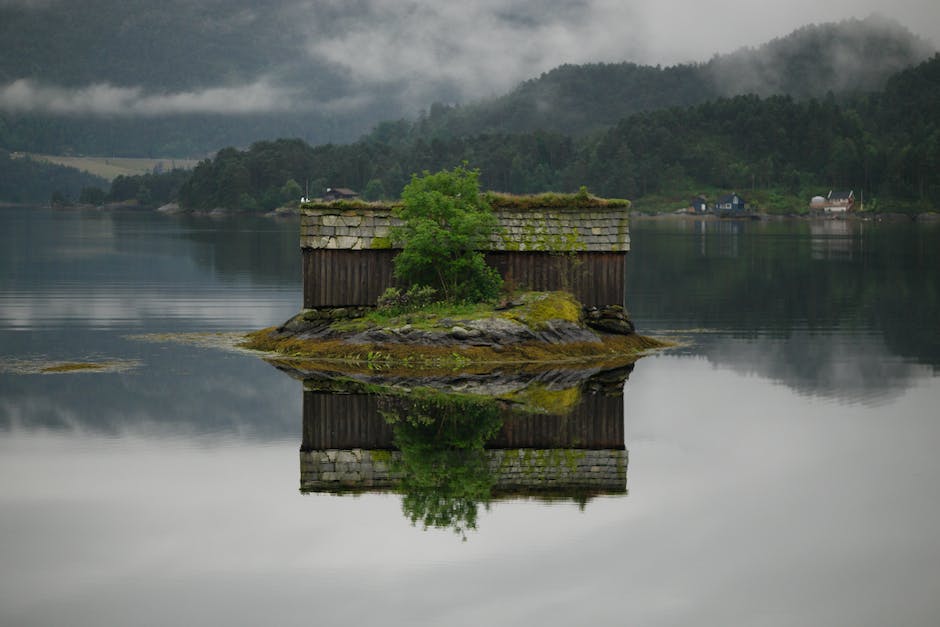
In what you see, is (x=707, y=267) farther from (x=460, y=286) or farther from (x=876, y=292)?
(x=460, y=286)

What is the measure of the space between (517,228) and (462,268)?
7.78 feet

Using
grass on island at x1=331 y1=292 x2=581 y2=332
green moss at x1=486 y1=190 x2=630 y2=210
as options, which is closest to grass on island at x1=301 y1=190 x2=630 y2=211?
green moss at x1=486 y1=190 x2=630 y2=210

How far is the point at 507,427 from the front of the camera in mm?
25656

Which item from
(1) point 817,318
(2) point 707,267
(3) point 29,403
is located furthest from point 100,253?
(3) point 29,403

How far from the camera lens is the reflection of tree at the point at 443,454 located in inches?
775

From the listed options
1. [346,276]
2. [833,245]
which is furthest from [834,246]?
[346,276]

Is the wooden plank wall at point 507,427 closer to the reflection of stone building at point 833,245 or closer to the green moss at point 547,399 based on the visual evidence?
the green moss at point 547,399

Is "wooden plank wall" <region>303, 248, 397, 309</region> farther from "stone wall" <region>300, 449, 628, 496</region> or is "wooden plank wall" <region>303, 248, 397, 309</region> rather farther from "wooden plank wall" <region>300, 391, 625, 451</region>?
"stone wall" <region>300, 449, 628, 496</region>

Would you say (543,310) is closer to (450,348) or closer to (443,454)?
(450,348)

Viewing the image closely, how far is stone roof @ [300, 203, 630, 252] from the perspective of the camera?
3856cm

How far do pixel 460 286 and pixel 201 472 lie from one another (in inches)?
655

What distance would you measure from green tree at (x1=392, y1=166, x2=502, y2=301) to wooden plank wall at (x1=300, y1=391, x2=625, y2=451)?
899 cm

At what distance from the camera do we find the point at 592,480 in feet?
71.9

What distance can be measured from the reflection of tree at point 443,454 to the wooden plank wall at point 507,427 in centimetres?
37
